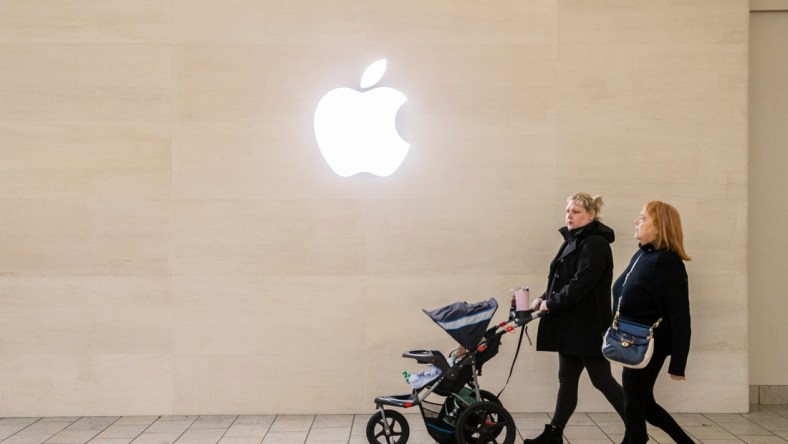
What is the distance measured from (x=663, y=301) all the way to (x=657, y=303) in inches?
1.2

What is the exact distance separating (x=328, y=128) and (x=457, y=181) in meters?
0.98

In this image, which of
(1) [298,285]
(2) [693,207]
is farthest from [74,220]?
(2) [693,207]

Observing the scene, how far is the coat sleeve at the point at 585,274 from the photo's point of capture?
4578 millimetres

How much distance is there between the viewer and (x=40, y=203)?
5.65 m

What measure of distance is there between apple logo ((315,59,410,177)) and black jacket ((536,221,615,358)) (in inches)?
58.7

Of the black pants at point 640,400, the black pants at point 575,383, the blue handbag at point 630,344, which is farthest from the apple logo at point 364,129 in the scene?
the black pants at point 640,400

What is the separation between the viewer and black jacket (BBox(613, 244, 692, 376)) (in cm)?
396

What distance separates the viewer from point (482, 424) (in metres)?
4.60

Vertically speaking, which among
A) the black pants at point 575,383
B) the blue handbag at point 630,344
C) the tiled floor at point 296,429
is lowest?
the tiled floor at point 296,429

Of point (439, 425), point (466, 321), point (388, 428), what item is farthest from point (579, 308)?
point (388, 428)

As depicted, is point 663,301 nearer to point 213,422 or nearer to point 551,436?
point 551,436

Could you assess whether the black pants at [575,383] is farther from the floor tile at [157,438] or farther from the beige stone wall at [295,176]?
the floor tile at [157,438]

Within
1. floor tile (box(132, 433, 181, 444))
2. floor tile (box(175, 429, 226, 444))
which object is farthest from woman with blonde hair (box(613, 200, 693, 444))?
floor tile (box(132, 433, 181, 444))

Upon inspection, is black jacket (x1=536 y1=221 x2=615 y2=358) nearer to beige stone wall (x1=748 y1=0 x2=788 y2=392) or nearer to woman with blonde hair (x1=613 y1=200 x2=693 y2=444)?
woman with blonde hair (x1=613 y1=200 x2=693 y2=444)
